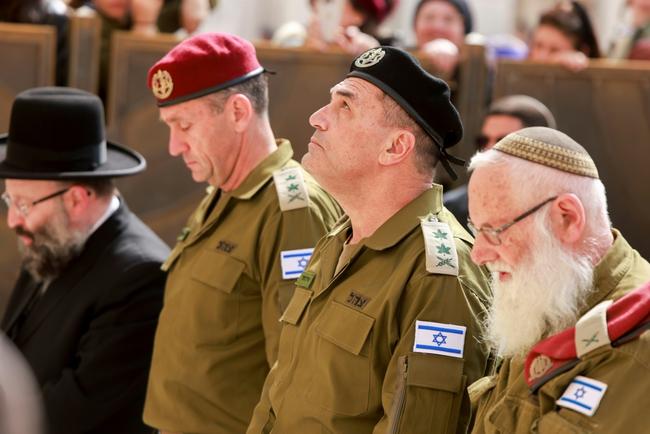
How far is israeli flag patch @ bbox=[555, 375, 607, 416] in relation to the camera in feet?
9.18

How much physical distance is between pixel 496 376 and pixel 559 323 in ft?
0.84

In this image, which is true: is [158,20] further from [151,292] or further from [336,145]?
[336,145]

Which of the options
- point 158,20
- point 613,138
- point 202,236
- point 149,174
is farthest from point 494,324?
point 158,20

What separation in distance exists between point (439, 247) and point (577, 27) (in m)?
3.61

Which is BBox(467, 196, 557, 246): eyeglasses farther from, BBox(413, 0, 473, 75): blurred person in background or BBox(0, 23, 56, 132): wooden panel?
BBox(0, 23, 56, 132): wooden panel

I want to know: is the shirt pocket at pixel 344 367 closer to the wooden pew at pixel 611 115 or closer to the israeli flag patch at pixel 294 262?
the israeli flag patch at pixel 294 262

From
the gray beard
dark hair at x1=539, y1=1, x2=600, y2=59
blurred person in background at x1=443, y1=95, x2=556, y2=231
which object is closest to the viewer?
the gray beard

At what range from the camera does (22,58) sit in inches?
278

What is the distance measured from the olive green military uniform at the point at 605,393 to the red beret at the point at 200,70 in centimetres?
184

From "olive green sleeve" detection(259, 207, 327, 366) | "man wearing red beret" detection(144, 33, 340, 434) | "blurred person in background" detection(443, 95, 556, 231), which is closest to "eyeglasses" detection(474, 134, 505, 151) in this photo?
"blurred person in background" detection(443, 95, 556, 231)

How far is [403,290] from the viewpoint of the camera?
11.3 ft

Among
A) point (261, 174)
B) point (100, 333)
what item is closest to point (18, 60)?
point (100, 333)

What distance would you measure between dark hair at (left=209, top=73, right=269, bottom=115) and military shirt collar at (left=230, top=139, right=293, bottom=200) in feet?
0.63

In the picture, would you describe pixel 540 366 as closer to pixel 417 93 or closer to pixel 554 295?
pixel 554 295
